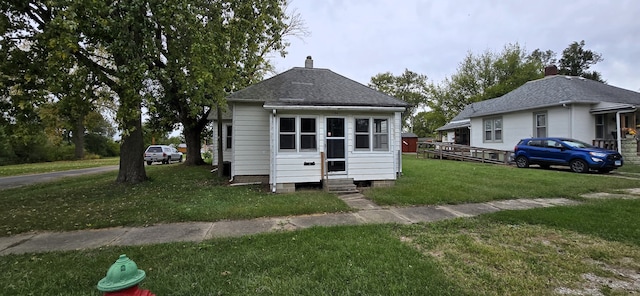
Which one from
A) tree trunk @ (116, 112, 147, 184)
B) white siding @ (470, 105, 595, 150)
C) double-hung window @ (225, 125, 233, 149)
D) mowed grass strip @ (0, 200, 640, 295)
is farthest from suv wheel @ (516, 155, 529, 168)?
tree trunk @ (116, 112, 147, 184)

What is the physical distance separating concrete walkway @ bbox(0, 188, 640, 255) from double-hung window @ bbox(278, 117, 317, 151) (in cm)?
292

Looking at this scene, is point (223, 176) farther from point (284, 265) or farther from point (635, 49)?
point (635, 49)

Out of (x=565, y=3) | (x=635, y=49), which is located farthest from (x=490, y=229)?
(x=635, y=49)

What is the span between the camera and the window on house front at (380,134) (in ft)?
31.0

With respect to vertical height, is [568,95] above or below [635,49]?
below

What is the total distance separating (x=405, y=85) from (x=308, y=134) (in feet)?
143

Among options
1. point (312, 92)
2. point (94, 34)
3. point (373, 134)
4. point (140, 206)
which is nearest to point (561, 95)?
point (373, 134)

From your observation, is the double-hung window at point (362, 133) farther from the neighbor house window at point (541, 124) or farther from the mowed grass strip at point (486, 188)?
the neighbor house window at point (541, 124)

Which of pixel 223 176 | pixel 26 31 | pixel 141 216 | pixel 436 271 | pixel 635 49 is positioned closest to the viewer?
pixel 436 271

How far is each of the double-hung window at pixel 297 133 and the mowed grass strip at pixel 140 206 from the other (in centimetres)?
158

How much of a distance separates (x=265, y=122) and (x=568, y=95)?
16.0m

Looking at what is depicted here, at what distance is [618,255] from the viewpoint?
12.3 ft

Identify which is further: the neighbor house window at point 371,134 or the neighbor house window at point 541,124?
the neighbor house window at point 541,124

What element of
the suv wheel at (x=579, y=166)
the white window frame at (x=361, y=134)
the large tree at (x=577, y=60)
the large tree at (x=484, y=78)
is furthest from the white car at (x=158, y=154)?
the large tree at (x=577, y=60)
